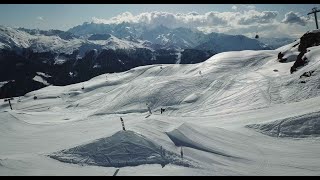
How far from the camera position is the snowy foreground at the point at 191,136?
18.0 meters

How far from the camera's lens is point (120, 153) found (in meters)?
18.8

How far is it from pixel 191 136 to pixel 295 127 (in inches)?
430

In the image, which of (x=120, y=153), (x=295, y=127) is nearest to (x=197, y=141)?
(x=120, y=153)

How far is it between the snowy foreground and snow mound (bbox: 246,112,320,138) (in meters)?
0.08

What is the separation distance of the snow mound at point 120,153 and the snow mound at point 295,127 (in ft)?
43.3

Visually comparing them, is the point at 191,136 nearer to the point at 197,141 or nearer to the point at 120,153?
the point at 197,141

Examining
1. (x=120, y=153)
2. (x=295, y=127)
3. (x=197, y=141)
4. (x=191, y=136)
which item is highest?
(x=120, y=153)

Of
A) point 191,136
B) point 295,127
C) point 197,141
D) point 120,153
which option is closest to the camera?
point 120,153

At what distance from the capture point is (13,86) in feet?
602

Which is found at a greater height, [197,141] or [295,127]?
[197,141]

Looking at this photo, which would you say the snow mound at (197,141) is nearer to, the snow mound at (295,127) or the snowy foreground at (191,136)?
the snowy foreground at (191,136)

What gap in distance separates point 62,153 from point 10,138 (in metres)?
8.30

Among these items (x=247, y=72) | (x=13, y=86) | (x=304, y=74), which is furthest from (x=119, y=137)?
(x=13, y=86)

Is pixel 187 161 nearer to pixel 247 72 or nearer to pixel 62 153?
pixel 62 153
